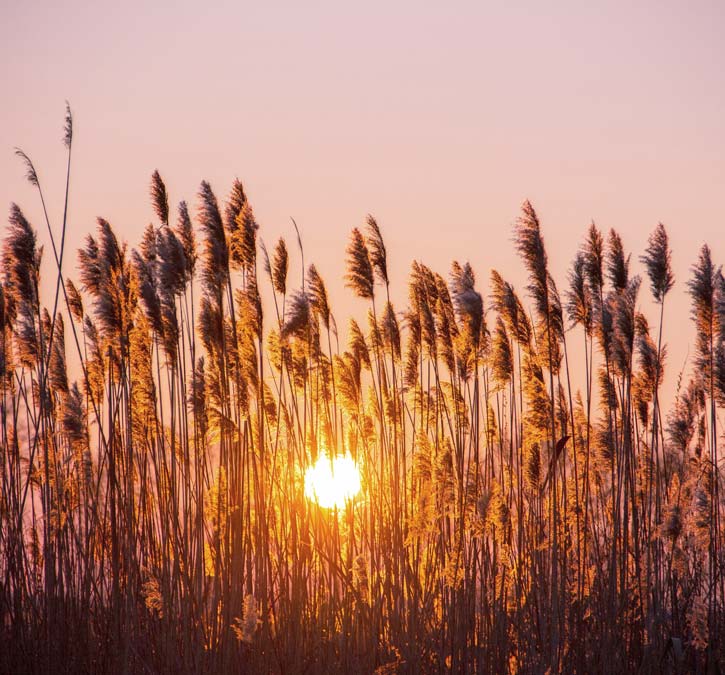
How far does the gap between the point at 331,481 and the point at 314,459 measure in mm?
193

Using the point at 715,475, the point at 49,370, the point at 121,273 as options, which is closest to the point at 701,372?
the point at 715,475

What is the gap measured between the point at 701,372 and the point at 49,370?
3968 millimetres

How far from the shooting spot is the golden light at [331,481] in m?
5.67

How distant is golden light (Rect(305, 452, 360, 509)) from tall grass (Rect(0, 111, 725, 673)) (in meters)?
0.09

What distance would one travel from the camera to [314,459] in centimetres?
586

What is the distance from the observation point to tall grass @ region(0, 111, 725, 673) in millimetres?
4906

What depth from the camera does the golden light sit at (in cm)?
567

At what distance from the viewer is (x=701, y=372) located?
605 centimetres

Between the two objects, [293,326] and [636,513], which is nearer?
[293,326]

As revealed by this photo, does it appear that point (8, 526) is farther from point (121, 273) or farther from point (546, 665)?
point (546, 665)

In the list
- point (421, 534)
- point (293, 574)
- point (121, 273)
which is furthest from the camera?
point (421, 534)

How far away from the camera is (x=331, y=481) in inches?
226

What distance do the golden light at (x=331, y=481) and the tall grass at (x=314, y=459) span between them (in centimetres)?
9

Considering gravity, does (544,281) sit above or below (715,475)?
above
